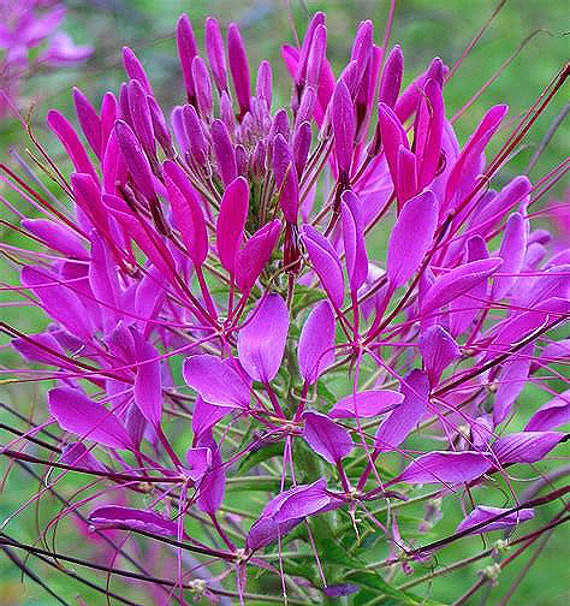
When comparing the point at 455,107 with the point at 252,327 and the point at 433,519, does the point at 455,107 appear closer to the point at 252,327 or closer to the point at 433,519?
the point at 433,519

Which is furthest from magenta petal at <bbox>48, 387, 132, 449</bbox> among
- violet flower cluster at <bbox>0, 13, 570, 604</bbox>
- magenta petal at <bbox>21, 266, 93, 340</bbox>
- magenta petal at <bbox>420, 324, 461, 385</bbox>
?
magenta petal at <bbox>420, 324, 461, 385</bbox>

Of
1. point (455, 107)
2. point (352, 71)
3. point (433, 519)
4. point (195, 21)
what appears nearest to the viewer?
point (352, 71)

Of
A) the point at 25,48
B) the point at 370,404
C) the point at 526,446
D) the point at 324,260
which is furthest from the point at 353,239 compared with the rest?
the point at 25,48

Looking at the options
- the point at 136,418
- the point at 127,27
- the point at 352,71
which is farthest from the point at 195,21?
the point at 136,418

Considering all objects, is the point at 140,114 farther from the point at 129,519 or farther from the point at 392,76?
the point at 129,519

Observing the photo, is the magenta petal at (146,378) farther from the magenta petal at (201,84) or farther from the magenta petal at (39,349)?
the magenta petal at (201,84)

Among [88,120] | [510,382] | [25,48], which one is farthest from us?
[25,48]

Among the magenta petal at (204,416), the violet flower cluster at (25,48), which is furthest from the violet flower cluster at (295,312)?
the violet flower cluster at (25,48)
